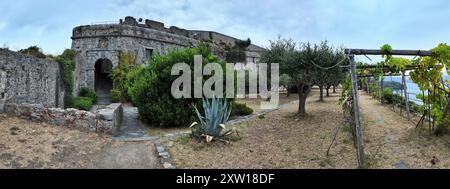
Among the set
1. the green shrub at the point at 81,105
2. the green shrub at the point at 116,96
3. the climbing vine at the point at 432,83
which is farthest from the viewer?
the green shrub at the point at 116,96

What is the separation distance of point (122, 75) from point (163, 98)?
1019 cm

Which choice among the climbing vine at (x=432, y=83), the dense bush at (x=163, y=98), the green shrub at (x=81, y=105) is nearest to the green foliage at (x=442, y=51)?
the climbing vine at (x=432, y=83)

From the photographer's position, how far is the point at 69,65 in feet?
50.3

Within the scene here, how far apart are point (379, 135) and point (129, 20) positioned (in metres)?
19.6

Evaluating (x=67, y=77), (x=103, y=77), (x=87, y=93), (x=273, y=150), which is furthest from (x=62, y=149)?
(x=103, y=77)

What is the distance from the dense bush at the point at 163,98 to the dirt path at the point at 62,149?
2042 mm

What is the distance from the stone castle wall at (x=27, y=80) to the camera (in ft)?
28.0

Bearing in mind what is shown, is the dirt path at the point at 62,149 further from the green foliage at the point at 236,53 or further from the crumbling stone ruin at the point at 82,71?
the green foliage at the point at 236,53

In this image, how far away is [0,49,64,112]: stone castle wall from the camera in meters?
8.52

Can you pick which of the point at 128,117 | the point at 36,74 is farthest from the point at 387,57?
the point at 36,74

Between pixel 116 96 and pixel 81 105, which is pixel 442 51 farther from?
pixel 116 96

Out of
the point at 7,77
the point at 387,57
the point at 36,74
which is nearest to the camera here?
the point at 387,57

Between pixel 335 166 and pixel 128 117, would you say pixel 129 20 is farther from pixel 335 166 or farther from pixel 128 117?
pixel 335 166

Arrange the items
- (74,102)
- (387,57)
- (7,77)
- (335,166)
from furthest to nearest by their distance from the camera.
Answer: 1. (74,102)
2. (7,77)
3. (387,57)
4. (335,166)
